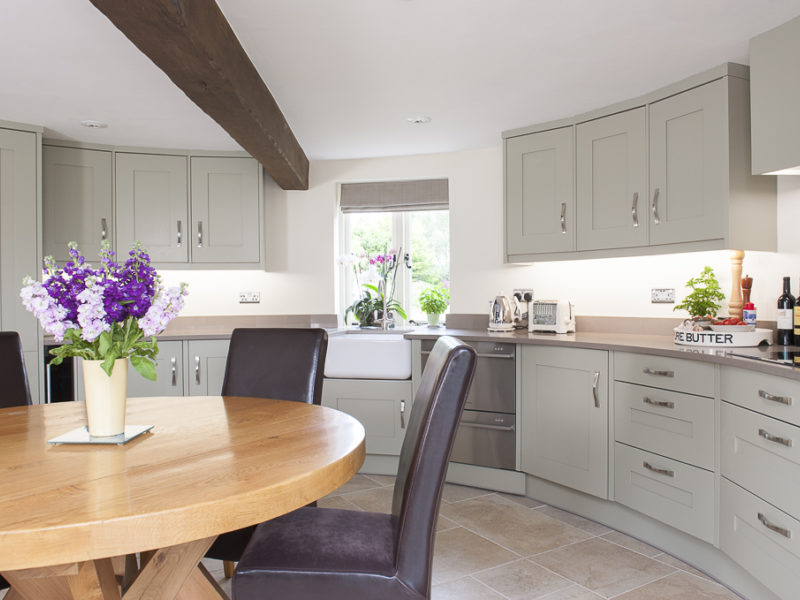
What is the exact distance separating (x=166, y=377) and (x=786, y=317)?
334 cm

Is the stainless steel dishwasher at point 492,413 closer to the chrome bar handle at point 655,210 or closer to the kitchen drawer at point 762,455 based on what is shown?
the chrome bar handle at point 655,210

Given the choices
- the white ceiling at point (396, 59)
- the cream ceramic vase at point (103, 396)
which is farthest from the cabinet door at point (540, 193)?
the cream ceramic vase at point (103, 396)

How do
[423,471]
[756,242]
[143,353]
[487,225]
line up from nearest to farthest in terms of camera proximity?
[423,471], [143,353], [756,242], [487,225]

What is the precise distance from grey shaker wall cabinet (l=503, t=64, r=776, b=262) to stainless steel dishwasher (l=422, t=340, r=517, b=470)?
0.69 metres

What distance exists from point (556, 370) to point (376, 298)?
1613mm

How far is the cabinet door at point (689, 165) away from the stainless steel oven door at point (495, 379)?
95 cm

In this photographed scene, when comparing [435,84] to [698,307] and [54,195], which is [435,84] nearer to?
[698,307]

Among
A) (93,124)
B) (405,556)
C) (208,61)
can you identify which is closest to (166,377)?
(93,124)

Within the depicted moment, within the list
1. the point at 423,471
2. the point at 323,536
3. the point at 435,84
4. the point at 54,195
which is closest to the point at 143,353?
the point at 323,536

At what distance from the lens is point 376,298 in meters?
4.29

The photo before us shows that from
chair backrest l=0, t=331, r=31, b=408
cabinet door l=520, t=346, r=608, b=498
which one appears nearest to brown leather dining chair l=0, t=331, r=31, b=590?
chair backrest l=0, t=331, r=31, b=408

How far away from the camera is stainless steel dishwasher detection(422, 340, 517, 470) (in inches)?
128

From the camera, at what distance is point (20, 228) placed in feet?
11.1

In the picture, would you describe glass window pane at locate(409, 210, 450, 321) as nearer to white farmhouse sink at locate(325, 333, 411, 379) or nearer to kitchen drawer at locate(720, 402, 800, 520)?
white farmhouse sink at locate(325, 333, 411, 379)
